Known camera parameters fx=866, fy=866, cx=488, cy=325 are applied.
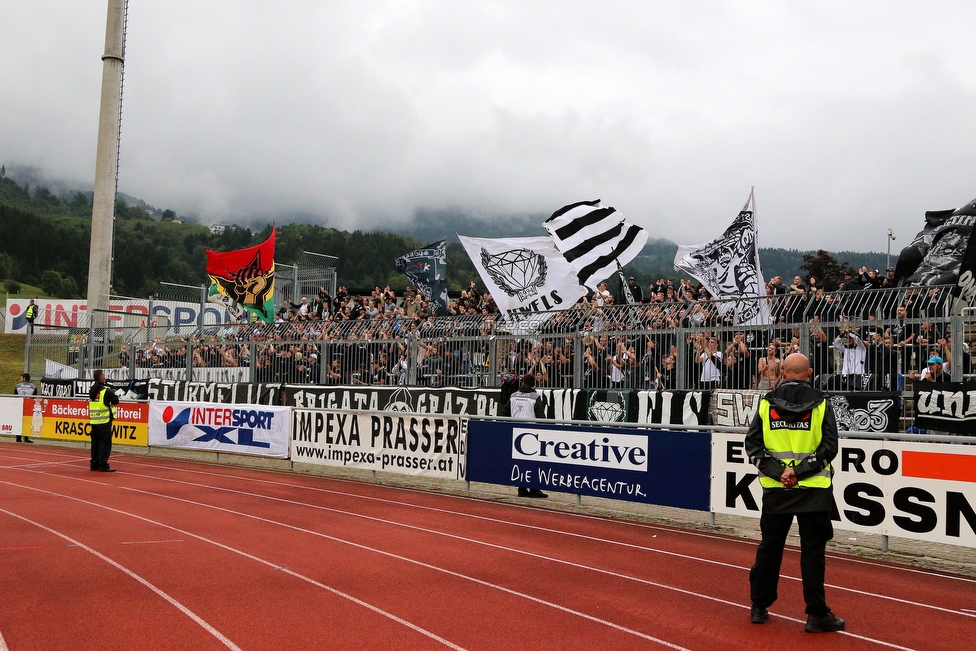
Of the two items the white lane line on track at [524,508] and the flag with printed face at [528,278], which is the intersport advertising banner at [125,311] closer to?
the white lane line on track at [524,508]

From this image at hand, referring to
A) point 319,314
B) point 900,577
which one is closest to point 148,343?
point 319,314

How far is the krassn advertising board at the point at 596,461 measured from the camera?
11391mm

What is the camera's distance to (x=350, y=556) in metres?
8.96

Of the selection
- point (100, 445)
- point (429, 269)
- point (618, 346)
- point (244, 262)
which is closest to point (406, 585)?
point (618, 346)

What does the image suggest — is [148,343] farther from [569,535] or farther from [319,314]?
[569,535]

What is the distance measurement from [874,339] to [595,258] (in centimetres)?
534

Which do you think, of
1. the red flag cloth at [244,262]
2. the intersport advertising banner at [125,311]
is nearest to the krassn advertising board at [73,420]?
the red flag cloth at [244,262]

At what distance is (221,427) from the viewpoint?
19406 millimetres

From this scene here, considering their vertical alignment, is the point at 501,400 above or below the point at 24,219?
below

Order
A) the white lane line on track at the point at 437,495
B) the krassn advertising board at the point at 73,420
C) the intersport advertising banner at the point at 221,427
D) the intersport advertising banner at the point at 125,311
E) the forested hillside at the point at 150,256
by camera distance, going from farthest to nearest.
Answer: the forested hillside at the point at 150,256, the intersport advertising banner at the point at 125,311, the krassn advertising board at the point at 73,420, the intersport advertising banner at the point at 221,427, the white lane line on track at the point at 437,495

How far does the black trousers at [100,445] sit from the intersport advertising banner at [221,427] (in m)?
2.79

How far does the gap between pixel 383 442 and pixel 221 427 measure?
17.5 ft

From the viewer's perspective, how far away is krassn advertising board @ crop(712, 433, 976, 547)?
347 inches

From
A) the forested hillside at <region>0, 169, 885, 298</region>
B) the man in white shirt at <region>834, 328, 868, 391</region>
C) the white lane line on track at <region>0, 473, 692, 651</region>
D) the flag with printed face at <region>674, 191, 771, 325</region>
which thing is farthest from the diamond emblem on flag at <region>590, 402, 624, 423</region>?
the forested hillside at <region>0, 169, 885, 298</region>
